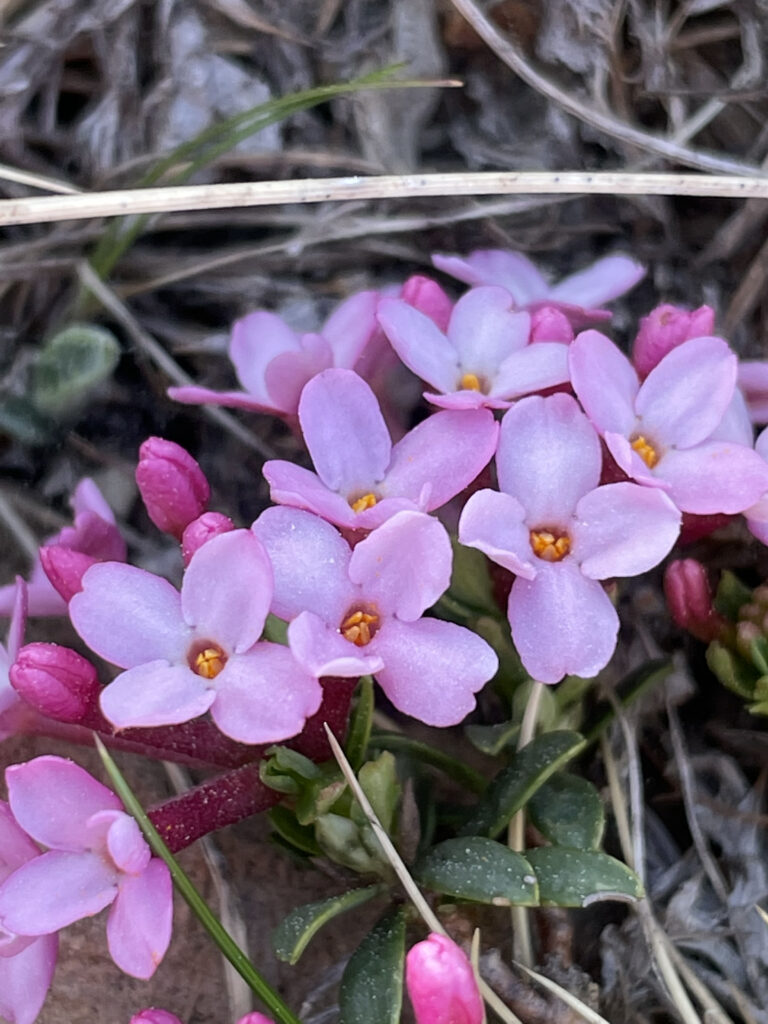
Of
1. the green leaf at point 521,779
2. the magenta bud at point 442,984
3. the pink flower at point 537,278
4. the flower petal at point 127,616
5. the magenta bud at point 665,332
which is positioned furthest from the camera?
the pink flower at point 537,278

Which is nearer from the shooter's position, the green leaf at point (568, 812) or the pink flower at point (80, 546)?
the green leaf at point (568, 812)

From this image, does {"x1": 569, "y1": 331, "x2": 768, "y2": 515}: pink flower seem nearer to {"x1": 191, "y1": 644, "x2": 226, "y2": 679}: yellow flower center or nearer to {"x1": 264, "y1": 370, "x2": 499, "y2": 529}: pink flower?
{"x1": 264, "y1": 370, "x2": 499, "y2": 529}: pink flower

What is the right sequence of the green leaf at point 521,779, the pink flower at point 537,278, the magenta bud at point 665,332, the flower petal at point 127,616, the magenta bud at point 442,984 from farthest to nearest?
the pink flower at point 537,278
the magenta bud at point 665,332
the green leaf at point 521,779
the flower petal at point 127,616
the magenta bud at point 442,984

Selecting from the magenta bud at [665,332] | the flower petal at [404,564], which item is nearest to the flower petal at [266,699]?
the flower petal at [404,564]

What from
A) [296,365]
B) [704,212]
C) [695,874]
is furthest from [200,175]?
[695,874]

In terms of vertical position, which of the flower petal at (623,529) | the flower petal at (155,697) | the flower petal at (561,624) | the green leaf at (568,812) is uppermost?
the flower petal at (623,529)

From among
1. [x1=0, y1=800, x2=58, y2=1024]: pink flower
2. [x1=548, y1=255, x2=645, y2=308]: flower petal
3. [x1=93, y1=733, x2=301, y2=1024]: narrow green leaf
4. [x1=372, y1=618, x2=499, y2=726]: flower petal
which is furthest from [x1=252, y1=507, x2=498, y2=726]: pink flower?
[x1=548, y1=255, x2=645, y2=308]: flower petal

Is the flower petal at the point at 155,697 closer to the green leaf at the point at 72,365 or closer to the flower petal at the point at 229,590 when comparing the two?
the flower petal at the point at 229,590
